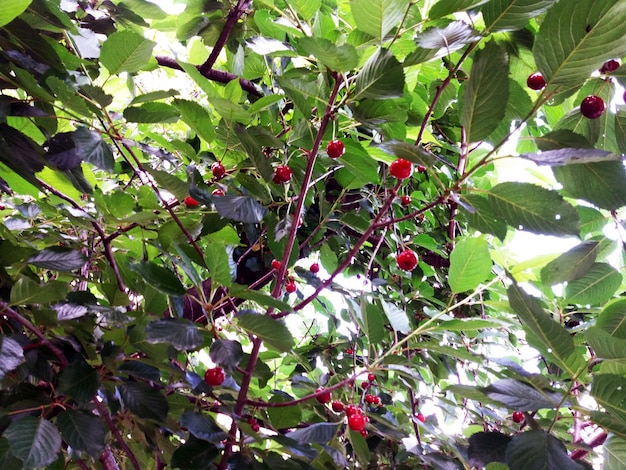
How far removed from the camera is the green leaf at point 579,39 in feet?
1.80

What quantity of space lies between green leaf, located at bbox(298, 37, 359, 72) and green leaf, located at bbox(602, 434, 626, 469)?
67 centimetres

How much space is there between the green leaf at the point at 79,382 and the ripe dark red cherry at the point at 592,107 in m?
0.89

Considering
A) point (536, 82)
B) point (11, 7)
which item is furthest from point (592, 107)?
point (11, 7)

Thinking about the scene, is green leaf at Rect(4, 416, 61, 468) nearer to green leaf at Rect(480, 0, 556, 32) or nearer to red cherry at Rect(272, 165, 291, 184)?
red cherry at Rect(272, 165, 291, 184)

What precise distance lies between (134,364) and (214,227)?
0.32m

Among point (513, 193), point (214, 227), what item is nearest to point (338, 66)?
point (513, 193)

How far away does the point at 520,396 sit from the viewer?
26.7 inches

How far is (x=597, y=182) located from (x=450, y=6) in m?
0.33

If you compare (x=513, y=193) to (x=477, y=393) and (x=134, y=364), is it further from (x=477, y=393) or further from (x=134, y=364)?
(x=134, y=364)

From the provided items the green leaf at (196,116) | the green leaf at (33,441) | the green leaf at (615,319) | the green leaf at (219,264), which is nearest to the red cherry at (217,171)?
the green leaf at (196,116)

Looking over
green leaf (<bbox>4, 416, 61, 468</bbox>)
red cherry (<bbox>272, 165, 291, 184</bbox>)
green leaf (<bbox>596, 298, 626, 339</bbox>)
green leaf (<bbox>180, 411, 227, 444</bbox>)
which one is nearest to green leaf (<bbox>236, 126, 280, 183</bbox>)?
red cherry (<bbox>272, 165, 291, 184</bbox>)

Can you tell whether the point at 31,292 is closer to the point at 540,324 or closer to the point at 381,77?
the point at 381,77

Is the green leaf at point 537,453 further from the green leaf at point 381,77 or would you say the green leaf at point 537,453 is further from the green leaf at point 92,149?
the green leaf at point 92,149

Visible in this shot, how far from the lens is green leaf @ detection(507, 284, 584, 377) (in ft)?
2.09
